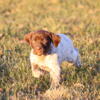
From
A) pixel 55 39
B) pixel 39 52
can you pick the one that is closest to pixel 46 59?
pixel 39 52

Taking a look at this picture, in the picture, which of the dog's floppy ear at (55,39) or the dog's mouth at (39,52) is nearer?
the dog's mouth at (39,52)

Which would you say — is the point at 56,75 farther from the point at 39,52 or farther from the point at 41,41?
the point at 41,41

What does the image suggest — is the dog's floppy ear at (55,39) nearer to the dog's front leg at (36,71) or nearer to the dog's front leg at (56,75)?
the dog's front leg at (56,75)

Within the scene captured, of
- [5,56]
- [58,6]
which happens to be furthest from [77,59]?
[58,6]

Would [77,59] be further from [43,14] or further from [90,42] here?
[43,14]

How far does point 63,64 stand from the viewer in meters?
7.24

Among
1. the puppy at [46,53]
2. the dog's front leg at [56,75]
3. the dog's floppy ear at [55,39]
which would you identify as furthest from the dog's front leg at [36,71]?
the dog's floppy ear at [55,39]

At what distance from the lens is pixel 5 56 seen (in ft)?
24.6

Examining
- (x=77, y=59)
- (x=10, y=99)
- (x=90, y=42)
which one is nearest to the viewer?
(x=10, y=99)

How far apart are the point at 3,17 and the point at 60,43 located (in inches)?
267

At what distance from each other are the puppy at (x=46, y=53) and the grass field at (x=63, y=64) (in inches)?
7.1

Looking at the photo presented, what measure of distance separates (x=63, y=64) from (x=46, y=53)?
125cm

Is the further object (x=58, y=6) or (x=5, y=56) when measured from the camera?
(x=58, y=6)

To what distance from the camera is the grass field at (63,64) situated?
5.74 meters
